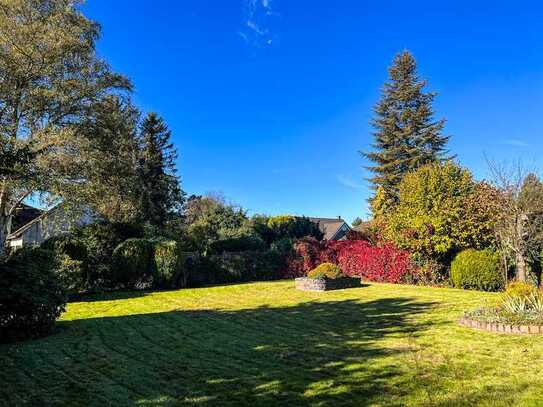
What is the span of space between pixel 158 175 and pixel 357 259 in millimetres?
16471

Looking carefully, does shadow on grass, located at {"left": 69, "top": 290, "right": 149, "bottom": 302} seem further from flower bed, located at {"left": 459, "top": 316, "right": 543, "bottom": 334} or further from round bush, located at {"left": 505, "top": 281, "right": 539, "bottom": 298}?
round bush, located at {"left": 505, "top": 281, "right": 539, "bottom": 298}

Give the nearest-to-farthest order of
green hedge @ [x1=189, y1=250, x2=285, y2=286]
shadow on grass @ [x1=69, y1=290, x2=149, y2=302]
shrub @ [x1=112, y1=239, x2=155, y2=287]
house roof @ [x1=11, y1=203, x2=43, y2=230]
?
1. shadow on grass @ [x1=69, y1=290, x2=149, y2=302]
2. shrub @ [x1=112, y1=239, x2=155, y2=287]
3. green hedge @ [x1=189, y1=250, x2=285, y2=286]
4. house roof @ [x1=11, y1=203, x2=43, y2=230]

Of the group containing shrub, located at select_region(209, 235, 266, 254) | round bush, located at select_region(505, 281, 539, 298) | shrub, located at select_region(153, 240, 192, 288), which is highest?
shrub, located at select_region(209, 235, 266, 254)

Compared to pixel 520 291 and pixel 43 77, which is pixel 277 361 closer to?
pixel 520 291

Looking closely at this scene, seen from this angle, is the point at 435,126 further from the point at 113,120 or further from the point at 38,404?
the point at 38,404

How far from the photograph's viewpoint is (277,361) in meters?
5.55

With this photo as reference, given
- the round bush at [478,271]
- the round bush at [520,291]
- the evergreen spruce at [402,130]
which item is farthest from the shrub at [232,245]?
the round bush at [520,291]

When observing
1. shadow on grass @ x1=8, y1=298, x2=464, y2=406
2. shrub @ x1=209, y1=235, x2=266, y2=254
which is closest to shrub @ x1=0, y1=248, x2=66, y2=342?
shadow on grass @ x1=8, y1=298, x2=464, y2=406

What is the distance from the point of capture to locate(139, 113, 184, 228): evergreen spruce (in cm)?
2750

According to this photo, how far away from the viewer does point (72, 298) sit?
14.2 meters

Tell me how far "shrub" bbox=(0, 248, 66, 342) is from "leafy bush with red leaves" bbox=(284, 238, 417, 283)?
1343 cm

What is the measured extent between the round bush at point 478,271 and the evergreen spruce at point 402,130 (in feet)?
56.2

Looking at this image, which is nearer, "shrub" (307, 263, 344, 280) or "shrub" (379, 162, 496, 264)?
"shrub" (379, 162, 496, 264)

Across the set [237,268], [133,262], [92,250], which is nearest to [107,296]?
[133,262]
